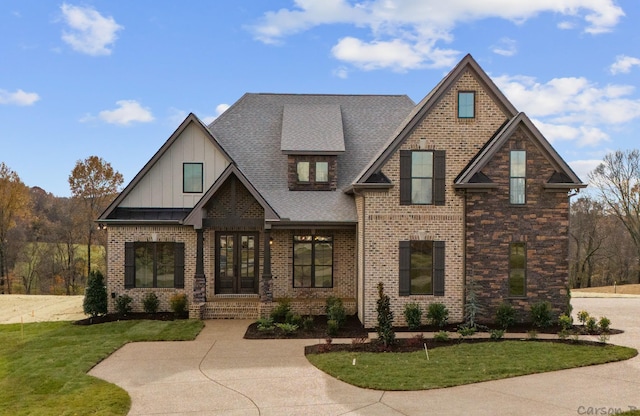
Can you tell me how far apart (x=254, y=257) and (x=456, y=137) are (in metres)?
8.61

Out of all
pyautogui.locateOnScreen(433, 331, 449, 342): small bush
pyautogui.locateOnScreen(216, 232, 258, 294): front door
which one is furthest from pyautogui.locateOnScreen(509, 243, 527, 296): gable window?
pyautogui.locateOnScreen(216, 232, 258, 294): front door

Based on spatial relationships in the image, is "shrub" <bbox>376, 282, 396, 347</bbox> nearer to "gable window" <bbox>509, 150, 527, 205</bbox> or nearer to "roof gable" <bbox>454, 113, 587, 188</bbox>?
"roof gable" <bbox>454, 113, 587, 188</bbox>

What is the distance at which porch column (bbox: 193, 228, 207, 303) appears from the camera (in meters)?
16.3

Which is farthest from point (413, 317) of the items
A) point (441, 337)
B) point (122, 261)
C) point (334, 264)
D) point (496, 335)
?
point (122, 261)

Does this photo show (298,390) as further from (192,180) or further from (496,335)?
(192,180)

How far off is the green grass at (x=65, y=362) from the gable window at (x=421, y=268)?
6761mm

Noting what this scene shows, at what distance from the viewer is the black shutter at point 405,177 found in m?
14.9

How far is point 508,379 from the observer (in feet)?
31.3

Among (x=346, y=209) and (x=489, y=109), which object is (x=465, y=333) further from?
(x=489, y=109)

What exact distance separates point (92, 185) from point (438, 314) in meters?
30.0

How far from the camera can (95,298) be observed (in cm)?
1662

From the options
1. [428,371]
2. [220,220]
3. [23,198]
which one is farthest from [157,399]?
[23,198]

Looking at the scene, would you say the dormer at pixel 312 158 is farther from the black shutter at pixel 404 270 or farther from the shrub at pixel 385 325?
the shrub at pixel 385 325

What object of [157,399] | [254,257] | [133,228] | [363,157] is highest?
[363,157]
